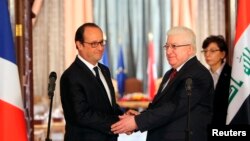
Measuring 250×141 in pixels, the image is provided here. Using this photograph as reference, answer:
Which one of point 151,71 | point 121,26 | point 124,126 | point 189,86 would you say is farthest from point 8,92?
point 121,26

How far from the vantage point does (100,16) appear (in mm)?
10156

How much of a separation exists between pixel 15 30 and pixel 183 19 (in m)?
5.44

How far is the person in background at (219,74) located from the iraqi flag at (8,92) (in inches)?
62.8

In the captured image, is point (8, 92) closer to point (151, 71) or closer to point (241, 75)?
point (241, 75)

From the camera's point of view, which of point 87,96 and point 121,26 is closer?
point 87,96

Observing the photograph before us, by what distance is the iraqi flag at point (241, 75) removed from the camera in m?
3.80

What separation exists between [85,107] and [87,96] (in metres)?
0.09

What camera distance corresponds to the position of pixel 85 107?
10.5 ft

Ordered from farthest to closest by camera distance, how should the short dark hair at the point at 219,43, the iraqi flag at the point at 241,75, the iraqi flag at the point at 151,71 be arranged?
the iraqi flag at the point at 151,71, the short dark hair at the point at 219,43, the iraqi flag at the point at 241,75

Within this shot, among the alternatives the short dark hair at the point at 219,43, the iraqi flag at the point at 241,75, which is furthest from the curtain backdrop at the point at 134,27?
the iraqi flag at the point at 241,75

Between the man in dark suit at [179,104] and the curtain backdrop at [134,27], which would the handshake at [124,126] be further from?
the curtain backdrop at [134,27]

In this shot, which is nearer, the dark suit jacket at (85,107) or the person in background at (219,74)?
the dark suit jacket at (85,107)

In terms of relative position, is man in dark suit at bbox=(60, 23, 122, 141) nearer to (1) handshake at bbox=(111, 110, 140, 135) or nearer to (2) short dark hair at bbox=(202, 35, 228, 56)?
(1) handshake at bbox=(111, 110, 140, 135)

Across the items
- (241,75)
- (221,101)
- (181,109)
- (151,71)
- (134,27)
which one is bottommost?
(151,71)
